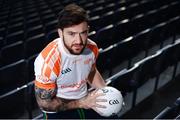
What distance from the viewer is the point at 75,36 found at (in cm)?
201

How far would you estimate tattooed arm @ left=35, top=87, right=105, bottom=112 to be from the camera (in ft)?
7.06

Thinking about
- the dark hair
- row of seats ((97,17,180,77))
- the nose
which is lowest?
row of seats ((97,17,180,77))

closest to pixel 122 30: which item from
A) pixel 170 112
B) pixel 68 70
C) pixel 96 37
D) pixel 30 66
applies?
Result: pixel 96 37

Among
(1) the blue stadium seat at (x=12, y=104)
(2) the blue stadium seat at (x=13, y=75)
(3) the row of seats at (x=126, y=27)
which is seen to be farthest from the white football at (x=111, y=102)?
(3) the row of seats at (x=126, y=27)

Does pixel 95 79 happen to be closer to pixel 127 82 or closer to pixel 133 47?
pixel 127 82

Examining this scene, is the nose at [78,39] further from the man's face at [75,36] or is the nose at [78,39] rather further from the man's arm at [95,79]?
the man's arm at [95,79]

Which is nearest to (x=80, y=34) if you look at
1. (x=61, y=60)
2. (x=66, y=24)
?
(x=66, y=24)

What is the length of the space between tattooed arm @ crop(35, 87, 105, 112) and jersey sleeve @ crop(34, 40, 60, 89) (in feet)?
0.16

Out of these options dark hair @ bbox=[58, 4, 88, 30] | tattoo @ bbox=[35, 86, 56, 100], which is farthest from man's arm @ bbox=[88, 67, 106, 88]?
dark hair @ bbox=[58, 4, 88, 30]

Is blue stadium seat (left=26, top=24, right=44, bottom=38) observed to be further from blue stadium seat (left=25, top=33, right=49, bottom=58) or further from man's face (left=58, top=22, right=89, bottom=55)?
man's face (left=58, top=22, right=89, bottom=55)

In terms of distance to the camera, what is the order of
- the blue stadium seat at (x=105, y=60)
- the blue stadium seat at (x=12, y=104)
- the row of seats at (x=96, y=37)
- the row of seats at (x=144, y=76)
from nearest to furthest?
the blue stadium seat at (x=12, y=104) < the row of seats at (x=144, y=76) < the blue stadium seat at (x=105, y=60) < the row of seats at (x=96, y=37)

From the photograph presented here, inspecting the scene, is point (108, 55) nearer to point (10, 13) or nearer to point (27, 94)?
point (27, 94)

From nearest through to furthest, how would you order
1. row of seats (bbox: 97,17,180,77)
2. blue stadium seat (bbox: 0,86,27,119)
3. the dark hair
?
the dark hair → blue stadium seat (bbox: 0,86,27,119) → row of seats (bbox: 97,17,180,77)

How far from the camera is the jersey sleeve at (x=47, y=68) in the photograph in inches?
82.3
